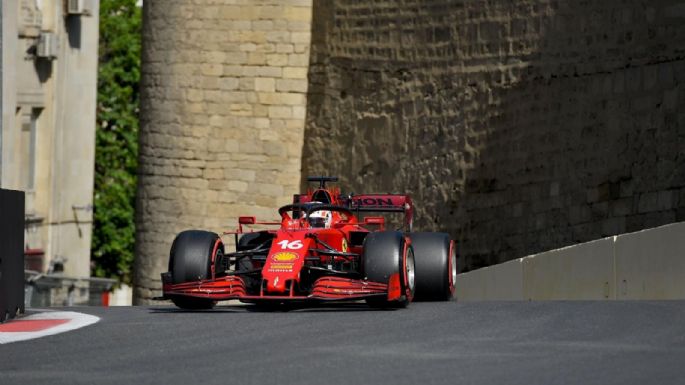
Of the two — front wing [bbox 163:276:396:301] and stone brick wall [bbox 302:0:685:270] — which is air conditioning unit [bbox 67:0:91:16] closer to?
stone brick wall [bbox 302:0:685:270]

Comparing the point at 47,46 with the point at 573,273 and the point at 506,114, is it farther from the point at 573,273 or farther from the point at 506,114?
the point at 573,273

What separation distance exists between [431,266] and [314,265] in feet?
3.28

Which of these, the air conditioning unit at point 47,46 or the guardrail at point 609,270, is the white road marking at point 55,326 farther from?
the air conditioning unit at point 47,46

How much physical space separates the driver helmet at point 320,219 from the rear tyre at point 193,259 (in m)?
0.97

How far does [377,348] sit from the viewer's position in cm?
1223

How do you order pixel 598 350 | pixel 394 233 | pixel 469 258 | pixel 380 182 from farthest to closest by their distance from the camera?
pixel 380 182 < pixel 469 258 < pixel 394 233 < pixel 598 350

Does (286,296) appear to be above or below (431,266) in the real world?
below

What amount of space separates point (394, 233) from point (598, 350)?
14.2 ft

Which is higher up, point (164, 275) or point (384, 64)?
point (384, 64)

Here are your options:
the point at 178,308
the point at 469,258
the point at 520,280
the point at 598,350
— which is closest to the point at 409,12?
the point at 469,258

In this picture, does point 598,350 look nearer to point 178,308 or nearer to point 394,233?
point 394,233

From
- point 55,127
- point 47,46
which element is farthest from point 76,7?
point 55,127

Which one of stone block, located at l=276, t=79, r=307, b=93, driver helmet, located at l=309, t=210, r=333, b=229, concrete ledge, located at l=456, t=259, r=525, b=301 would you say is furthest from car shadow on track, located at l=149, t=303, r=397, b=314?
stone block, located at l=276, t=79, r=307, b=93

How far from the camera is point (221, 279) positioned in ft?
52.3
